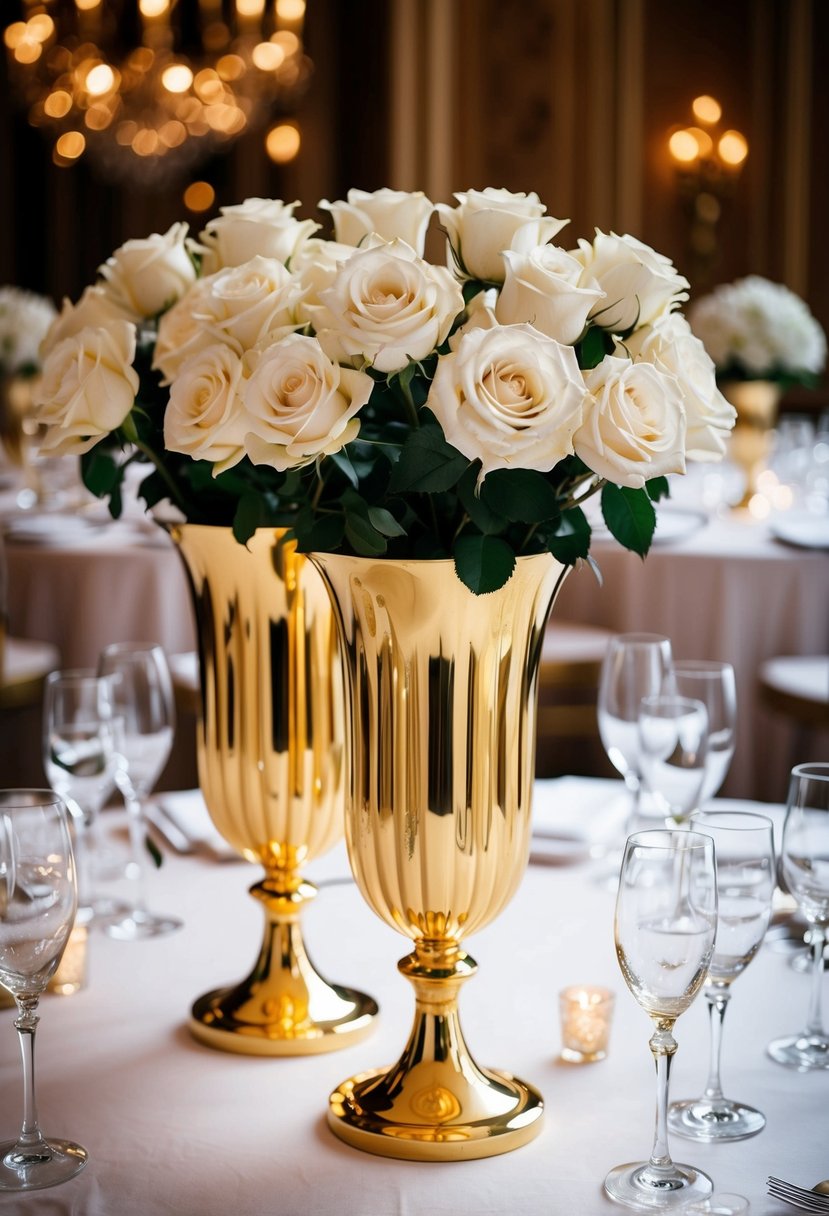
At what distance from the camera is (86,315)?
1.21 m

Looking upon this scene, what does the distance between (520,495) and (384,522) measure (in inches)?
3.6

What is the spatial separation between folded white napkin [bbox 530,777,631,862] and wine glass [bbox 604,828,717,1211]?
1.89 ft

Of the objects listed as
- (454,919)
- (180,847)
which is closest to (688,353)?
(454,919)

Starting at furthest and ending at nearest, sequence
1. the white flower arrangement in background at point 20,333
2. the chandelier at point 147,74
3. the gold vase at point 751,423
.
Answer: the chandelier at point 147,74 < the white flower arrangement in background at point 20,333 < the gold vase at point 751,423

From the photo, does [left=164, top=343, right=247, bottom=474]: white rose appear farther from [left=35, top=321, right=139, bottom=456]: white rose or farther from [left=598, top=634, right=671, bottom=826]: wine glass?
[left=598, top=634, right=671, bottom=826]: wine glass

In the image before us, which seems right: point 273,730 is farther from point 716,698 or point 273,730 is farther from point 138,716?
point 716,698

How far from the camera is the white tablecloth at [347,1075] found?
0.92 m

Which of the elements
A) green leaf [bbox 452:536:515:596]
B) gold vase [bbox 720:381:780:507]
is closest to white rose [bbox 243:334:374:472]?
green leaf [bbox 452:536:515:596]

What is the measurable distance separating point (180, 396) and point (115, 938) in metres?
0.60

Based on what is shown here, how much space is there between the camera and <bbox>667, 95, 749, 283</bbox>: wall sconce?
277 inches

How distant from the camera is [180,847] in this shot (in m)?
1.58

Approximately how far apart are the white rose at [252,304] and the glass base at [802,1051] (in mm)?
671

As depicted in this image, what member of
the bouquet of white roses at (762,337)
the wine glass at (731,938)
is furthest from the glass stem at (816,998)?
the bouquet of white roses at (762,337)

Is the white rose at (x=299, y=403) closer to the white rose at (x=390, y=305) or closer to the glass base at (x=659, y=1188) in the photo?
the white rose at (x=390, y=305)
